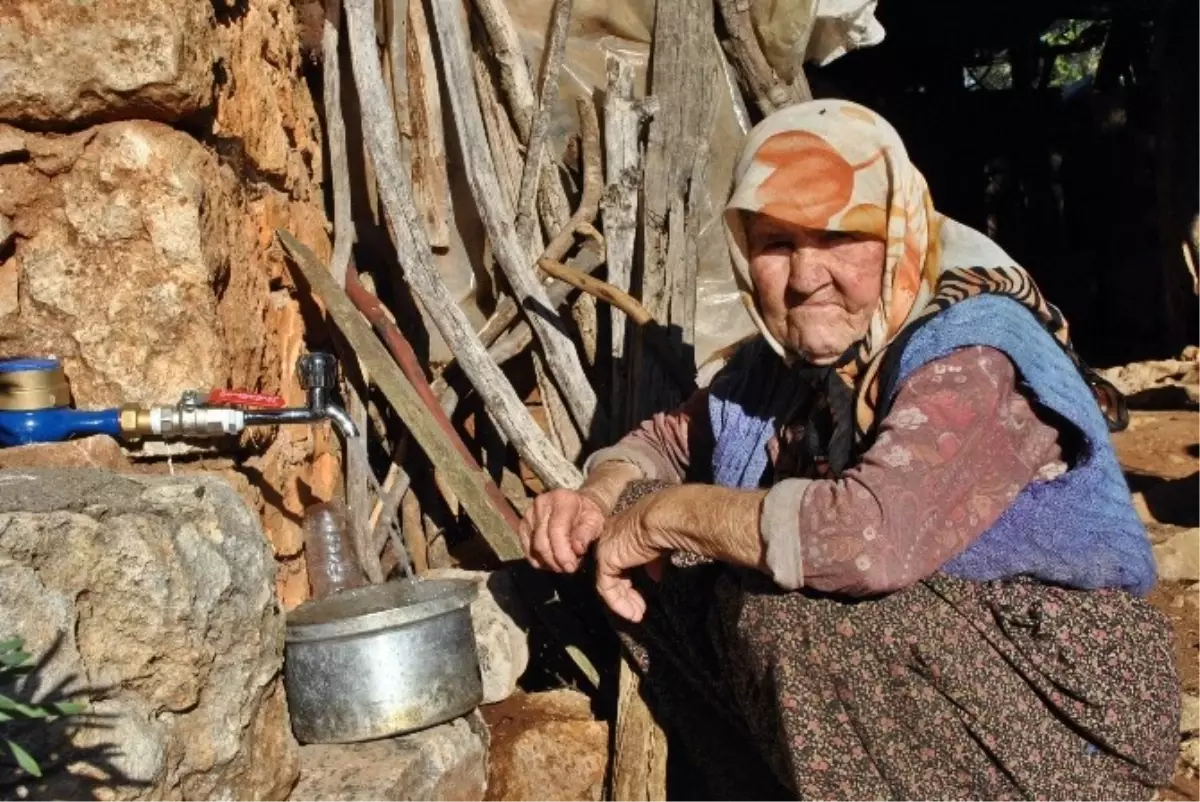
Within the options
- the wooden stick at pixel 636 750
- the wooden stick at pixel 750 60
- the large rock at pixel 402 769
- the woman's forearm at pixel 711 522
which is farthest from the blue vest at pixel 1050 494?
the wooden stick at pixel 750 60

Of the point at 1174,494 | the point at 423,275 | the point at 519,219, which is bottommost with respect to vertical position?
the point at 1174,494

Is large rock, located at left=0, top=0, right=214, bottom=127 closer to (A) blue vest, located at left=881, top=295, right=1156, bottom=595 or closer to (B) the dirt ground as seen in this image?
(A) blue vest, located at left=881, top=295, right=1156, bottom=595

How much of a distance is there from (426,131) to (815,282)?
1716 millimetres

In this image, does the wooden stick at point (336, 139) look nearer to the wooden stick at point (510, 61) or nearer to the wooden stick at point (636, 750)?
the wooden stick at point (510, 61)

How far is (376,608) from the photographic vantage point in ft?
8.55

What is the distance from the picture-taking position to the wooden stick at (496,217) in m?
3.65

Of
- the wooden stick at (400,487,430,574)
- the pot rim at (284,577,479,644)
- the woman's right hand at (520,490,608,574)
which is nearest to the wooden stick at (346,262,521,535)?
the wooden stick at (400,487,430,574)

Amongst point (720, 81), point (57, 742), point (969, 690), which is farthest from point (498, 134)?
point (57, 742)

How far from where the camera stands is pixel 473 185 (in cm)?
367

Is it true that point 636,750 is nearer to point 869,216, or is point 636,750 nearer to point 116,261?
point 869,216

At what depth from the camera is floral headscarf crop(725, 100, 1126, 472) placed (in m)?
2.23

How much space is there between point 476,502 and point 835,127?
1.37m

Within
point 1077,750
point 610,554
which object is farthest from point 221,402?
point 1077,750

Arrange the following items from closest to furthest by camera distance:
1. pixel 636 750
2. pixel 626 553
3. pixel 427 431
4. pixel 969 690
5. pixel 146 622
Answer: pixel 146 622 < pixel 969 690 < pixel 626 553 < pixel 636 750 < pixel 427 431
